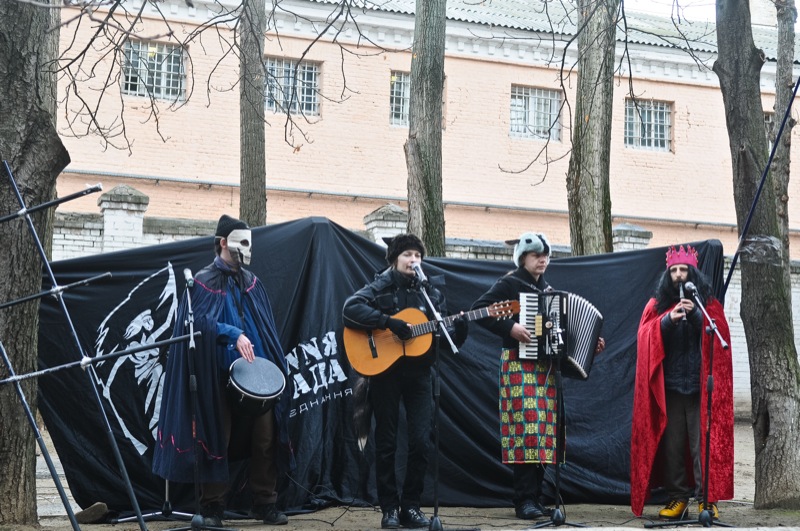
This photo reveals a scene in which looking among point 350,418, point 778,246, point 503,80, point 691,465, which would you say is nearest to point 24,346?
point 350,418

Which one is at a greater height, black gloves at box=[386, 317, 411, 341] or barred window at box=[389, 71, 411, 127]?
barred window at box=[389, 71, 411, 127]

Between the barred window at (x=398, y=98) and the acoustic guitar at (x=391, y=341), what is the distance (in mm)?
16545

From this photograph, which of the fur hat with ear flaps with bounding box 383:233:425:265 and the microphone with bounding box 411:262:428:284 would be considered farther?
the fur hat with ear flaps with bounding box 383:233:425:265

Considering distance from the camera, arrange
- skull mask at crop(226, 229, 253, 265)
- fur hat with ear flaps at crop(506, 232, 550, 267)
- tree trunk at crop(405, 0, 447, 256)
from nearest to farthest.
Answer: skull mask at crop(226, 229, 253, 265), fur hat with ear flaps at crop(506, 232, 550, 267), tree trunk at crop(405, 0, 447, 256)

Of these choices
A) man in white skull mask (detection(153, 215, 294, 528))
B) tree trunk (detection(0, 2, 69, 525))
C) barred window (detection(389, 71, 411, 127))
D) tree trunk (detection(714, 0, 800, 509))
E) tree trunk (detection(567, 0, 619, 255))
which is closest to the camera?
tree trunk (detection(0, 2, 69, 525))

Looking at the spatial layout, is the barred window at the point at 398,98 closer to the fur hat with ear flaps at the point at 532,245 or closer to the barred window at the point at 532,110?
the barred window at the point at 532,110

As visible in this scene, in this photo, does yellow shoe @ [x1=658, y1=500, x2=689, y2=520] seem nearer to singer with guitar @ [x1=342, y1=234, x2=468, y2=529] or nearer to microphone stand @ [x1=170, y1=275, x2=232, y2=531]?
singer with guitar @ [x1=342, y1=234, x2=468, y2=529]

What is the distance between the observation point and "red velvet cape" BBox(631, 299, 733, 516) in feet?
24.2

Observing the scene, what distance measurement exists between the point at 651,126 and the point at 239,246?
2023cm

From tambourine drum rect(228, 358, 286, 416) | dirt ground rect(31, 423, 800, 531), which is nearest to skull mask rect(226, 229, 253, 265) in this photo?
tambourine drum rect(228, 358, 286, 416)

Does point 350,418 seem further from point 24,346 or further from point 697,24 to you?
point 697,24

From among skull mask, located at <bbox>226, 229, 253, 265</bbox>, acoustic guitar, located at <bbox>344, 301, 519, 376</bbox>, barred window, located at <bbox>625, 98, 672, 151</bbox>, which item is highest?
barred window, located at <bbox>625, 98, 672, 151</bbox>

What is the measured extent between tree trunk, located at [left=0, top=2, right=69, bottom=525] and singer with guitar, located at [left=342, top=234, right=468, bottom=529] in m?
1.99

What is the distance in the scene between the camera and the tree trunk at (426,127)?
10.6 meters
